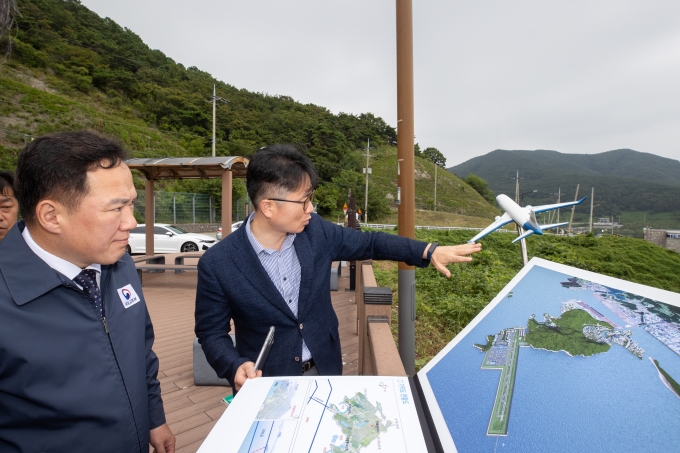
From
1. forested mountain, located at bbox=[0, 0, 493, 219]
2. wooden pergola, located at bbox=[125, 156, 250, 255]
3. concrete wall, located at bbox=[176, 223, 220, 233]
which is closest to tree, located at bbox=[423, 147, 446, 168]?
forested mountain, located at bbox=[0, 0, 493, 219]

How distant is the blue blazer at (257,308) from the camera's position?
156 centimetres

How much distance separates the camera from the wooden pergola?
666cm

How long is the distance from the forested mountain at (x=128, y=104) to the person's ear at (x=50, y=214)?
25.7 metres

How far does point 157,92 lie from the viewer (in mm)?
42344

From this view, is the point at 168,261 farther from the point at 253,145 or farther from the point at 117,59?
the point at 117,59

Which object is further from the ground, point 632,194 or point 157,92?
point 157,92

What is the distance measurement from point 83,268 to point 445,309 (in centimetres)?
476

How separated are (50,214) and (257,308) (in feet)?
2.58

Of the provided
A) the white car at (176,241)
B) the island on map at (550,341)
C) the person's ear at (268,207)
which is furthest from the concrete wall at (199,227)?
the island on map at (550,341)

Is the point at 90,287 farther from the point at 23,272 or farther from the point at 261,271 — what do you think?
the point at 261,271

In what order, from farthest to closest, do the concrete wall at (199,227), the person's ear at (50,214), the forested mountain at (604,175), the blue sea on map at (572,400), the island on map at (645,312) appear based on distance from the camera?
1. the forested mountain at (604,175)
2. the concrete wall at (199,227)
3. the person's ear at (50,214)
4. the island on map at (645,312)
5. the blue sea on map at (572,400)

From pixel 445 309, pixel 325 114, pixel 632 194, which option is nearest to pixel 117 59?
pixel 325 114

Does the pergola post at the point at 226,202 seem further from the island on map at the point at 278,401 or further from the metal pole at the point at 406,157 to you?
the island on map at the point at 278,401

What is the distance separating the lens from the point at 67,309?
113 centimetres
